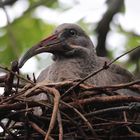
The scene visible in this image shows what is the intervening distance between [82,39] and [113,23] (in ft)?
2.99

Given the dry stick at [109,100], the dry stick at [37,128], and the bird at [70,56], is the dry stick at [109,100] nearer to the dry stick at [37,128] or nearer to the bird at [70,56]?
the dry stick at [37,128]

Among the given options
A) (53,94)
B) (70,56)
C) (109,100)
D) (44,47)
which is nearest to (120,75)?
(70,56)

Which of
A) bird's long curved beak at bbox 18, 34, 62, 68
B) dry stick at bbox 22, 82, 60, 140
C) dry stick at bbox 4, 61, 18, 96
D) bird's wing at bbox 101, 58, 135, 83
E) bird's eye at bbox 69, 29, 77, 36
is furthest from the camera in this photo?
bird's wing at bbox 101, 58, 135, 83

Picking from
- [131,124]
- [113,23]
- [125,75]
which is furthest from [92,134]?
[113,23]

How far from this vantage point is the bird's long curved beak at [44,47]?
5012 millimetres

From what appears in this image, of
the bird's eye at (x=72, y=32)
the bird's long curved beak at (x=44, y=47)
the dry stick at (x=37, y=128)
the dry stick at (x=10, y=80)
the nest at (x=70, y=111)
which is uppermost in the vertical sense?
the bird's eye at (x=72, y=32)

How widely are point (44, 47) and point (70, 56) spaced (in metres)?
0.31

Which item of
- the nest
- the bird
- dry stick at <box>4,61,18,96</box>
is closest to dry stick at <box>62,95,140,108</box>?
the nest

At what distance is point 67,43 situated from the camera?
536 centimetres

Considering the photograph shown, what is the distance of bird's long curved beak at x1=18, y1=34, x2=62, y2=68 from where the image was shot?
197 inches

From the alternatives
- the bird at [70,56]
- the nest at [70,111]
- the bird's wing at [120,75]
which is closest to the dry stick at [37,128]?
the nest at [70,111]

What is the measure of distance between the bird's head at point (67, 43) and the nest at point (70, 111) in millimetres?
775

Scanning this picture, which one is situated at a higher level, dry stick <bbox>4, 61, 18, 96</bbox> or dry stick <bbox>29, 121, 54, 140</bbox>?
dry stick <bbox>4, 61, 18, 96</bbox>

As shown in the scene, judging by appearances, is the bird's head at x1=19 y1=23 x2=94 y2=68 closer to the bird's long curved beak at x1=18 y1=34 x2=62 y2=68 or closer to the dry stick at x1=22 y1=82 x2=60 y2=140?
the bird's long curved beak at x1=18 y1=34 x2=62 y2=68
